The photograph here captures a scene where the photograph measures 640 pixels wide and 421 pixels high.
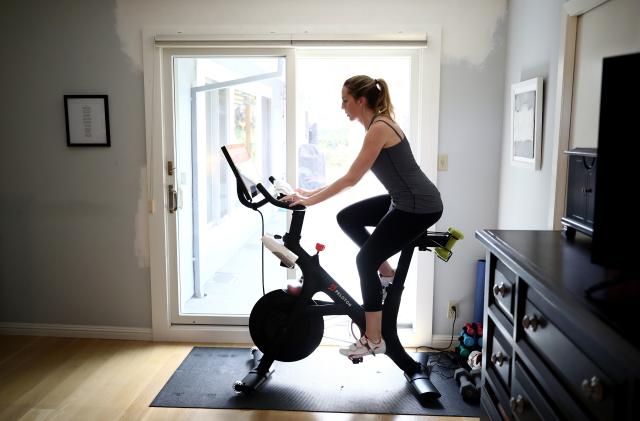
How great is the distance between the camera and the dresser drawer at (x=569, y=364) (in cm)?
101

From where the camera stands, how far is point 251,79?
3598mm

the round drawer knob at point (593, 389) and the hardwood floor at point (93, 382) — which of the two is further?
the hardwood floor at point (93, 382)

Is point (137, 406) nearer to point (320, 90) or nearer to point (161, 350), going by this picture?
point (161, 350)

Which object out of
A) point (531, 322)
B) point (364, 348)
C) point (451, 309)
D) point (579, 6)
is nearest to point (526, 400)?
point (531, 322)

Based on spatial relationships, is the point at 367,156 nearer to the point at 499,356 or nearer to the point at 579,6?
the point at 579,6

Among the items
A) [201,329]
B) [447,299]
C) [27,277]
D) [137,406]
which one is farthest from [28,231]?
[447,299]

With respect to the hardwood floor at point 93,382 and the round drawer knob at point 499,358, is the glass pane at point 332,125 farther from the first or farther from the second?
the round drawer knob at point 499,358

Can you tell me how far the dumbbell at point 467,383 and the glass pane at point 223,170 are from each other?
4.26ft

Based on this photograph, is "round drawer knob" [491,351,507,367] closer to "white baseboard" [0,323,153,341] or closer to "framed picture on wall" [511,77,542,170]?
"framed picture on wall" [511,77,542,170]

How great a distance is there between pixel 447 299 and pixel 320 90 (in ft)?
5.13

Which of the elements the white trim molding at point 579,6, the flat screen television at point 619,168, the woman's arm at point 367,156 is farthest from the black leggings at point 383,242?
the flat screen television at point 619,168

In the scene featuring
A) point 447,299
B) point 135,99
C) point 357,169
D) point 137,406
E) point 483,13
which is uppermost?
point 483,13

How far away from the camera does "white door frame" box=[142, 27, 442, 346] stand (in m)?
3.41

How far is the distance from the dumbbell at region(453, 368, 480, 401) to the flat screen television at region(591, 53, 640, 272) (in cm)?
184
